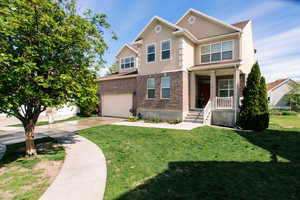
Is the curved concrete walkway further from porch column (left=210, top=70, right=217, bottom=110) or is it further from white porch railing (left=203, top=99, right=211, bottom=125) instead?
porch column (left=210, top=70, right=217, bottom=110)

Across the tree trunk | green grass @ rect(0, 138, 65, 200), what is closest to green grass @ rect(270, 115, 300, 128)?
green grass @ rect(0, 138, 65, 200)

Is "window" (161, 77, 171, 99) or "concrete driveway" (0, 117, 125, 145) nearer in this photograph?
"concrete driveway" (0, 117, 125, 145)

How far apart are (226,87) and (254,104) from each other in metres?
3.67

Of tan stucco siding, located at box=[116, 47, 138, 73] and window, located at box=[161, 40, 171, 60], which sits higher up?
tan stucco siding, located at box=[116, 47, 138, 73]

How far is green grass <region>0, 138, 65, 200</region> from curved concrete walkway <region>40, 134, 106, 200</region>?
294 millimetres

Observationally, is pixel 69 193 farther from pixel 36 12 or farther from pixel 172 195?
pixel 36 12

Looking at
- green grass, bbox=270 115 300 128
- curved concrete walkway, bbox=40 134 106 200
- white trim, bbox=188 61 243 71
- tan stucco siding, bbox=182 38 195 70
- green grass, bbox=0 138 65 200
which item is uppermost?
tan stucco siding, bbox=182 38 195 70

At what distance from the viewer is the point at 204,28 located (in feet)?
42.6

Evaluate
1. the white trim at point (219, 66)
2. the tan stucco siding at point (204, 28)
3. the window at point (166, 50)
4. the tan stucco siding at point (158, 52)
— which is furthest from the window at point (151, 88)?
the tan stucco siding at point (204, 28)

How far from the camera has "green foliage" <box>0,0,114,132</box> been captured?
4.05 m

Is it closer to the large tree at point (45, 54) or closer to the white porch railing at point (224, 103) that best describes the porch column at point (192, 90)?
the white porch railing at point (224, 103)

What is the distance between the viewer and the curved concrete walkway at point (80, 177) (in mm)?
3168

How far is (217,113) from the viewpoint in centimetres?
1130

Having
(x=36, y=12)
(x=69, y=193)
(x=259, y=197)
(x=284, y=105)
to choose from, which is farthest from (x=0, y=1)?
(x=284, y=105)
